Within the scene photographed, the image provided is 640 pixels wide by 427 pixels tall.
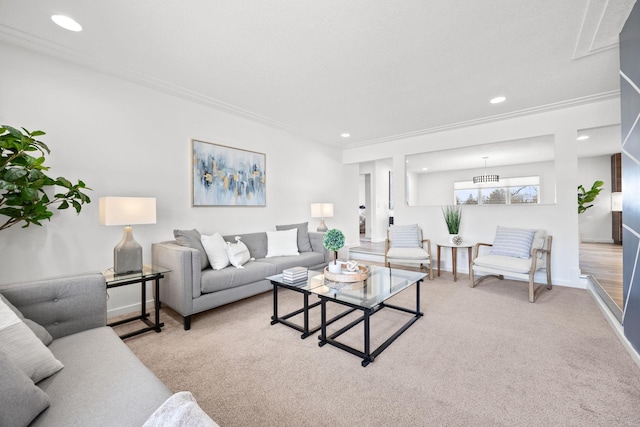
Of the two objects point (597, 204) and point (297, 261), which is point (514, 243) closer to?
point (297, 261)

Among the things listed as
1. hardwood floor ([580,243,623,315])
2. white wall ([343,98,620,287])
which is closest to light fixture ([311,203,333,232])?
white wall ([343,98,620,287])

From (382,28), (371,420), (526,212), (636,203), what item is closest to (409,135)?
(526,212)

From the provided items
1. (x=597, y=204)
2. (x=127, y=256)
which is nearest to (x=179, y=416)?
(x=127, y=256)

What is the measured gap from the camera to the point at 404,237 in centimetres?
450

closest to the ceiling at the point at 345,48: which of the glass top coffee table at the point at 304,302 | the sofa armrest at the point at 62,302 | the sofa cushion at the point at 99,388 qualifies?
the sofa armrest at the point at 62,302

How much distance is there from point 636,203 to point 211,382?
10.2 feet

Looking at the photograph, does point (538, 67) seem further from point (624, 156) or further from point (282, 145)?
point (282, 145)

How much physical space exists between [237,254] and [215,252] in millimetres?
250

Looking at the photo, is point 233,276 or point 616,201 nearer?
point 233,276

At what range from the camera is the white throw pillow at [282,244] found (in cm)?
383

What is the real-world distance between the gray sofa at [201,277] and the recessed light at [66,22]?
1.95 m

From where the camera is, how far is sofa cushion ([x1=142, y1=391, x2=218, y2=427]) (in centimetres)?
76

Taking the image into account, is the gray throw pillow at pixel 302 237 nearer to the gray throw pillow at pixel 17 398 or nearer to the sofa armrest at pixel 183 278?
the sofa armrest at pixel 183 278

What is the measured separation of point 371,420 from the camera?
140 cm
